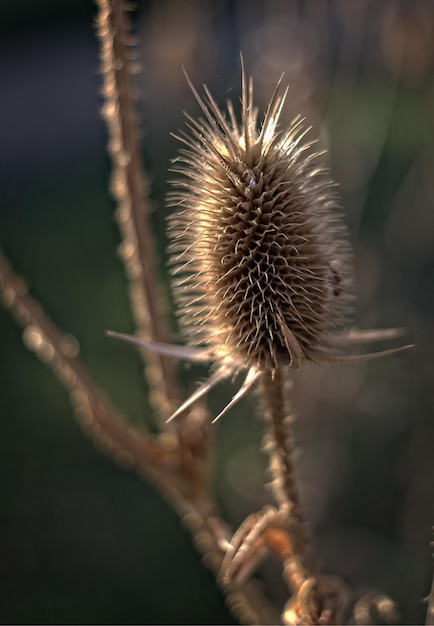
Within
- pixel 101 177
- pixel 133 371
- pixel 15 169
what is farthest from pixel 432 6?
pixel 15 169

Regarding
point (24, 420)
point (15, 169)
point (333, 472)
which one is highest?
point (15, 169)

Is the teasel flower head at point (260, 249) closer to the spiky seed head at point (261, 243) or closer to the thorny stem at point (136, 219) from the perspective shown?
the spiky seed head at point (261, 243)

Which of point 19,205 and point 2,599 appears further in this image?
point 19,205

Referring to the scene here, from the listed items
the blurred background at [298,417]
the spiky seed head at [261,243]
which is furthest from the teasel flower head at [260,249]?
the blurred background at [298,417]

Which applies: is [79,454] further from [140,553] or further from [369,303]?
[369,303]

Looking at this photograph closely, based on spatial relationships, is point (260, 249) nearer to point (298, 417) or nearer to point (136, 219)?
point (136, 219)

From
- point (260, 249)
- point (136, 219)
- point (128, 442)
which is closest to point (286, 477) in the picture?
point (260, 249)

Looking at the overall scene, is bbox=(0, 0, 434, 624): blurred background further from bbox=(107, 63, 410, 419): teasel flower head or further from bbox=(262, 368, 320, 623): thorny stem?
bbox=(262, 368, 320, 623): thorny stem
